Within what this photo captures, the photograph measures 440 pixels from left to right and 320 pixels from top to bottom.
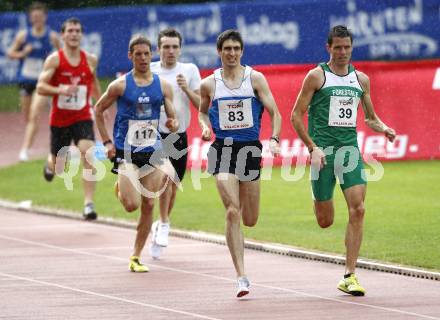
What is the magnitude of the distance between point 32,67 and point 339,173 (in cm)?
1705

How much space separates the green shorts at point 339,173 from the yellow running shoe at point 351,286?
2.86 ft

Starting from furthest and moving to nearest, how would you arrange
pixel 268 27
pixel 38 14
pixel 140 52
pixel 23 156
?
pixel 268 27 → pixel 38 14 → pixel 23 156 → pixel 140 52

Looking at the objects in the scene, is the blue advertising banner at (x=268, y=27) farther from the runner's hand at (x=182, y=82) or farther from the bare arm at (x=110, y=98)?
the bare arm at (x=110, y=98)

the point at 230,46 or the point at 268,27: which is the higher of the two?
the point at 268,27

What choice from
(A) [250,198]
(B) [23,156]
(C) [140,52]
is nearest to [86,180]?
(C) [140,52]

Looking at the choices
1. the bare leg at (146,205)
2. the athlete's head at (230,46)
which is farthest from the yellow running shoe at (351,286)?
the bare leg at (146,205)

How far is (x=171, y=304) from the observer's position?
12.9 metres

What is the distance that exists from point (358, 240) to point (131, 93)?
3.17m

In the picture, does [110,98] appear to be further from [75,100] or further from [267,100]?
[75,100]

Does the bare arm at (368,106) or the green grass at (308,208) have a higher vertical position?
the bare arm at (368,106)

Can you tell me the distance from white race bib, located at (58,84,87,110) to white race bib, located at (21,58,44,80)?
9.33 m

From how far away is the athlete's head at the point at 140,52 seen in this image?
1516 cm

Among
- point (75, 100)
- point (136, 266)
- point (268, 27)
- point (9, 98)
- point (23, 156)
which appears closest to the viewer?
point (136, 266)

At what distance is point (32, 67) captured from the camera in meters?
30.0
